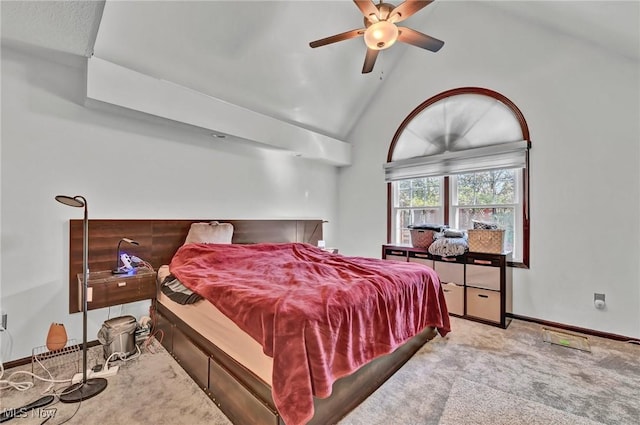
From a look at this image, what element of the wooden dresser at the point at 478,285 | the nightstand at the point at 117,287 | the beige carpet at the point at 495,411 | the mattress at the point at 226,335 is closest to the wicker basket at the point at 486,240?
the wooden dresser at the point at 478,285

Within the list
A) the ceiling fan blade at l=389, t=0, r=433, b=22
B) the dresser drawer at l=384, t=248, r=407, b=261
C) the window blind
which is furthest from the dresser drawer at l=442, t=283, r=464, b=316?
the ceiling fan blade at l=389, t=0, r=433, b=22

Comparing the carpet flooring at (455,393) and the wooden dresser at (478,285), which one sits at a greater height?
the wooden dresser at (478,285)

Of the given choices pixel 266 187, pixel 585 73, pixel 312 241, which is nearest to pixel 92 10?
pixel 266 187

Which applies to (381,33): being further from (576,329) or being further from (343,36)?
(576,329)

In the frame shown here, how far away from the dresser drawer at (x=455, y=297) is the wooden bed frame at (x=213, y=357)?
33.9 inches

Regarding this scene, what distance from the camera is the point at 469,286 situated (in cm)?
353

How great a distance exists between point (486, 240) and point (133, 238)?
4.04 metres

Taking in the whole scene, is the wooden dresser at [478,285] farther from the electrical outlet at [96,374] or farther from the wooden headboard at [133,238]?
the electrical outlet at [96,374]

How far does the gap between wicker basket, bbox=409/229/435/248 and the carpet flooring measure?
5.05 feet

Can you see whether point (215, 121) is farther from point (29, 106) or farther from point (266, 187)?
point (29, 106)

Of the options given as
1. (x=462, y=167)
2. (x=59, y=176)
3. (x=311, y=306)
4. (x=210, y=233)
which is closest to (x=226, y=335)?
(x=311, y=306)

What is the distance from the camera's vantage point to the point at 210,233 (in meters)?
3.36

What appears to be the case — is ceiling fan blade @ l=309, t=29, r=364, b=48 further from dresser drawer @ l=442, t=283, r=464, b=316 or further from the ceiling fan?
dresser drawer @ l=442, t=283, r=464, b=316

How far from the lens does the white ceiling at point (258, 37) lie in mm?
2260
